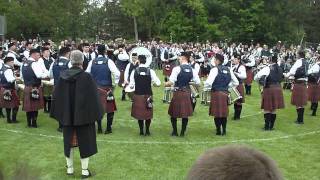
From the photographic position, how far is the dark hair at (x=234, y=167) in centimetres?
130

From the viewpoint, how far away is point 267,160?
4.45 feet

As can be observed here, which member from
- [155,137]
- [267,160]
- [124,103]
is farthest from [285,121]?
[267,160]

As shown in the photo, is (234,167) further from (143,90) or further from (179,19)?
(179,19)

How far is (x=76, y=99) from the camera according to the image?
21.1 ft

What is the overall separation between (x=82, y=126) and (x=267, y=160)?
5.27m

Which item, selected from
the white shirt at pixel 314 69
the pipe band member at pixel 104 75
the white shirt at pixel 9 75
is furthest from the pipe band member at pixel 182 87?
the white shirt at pixel 314 69

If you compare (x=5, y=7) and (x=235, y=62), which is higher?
(x=5, y=7)

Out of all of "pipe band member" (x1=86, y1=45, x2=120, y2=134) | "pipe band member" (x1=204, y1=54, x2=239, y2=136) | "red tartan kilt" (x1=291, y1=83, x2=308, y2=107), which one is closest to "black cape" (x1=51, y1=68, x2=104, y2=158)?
"pipe band member" (x1=86, y1=45, x2=120, y2=134)

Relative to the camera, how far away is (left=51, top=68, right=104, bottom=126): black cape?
21.0 ft

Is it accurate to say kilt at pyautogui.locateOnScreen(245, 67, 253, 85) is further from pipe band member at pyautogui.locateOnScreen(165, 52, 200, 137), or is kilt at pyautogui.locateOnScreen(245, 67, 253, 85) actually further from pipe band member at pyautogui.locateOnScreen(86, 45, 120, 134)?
pipe band member at pyautogui.locateOnScreen(86, 45, 120, 134)

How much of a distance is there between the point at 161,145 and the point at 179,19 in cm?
3281

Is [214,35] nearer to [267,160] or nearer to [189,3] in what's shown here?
[189,3]

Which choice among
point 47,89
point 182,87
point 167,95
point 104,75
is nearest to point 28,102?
point 47,89

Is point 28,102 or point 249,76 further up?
point 249,76
